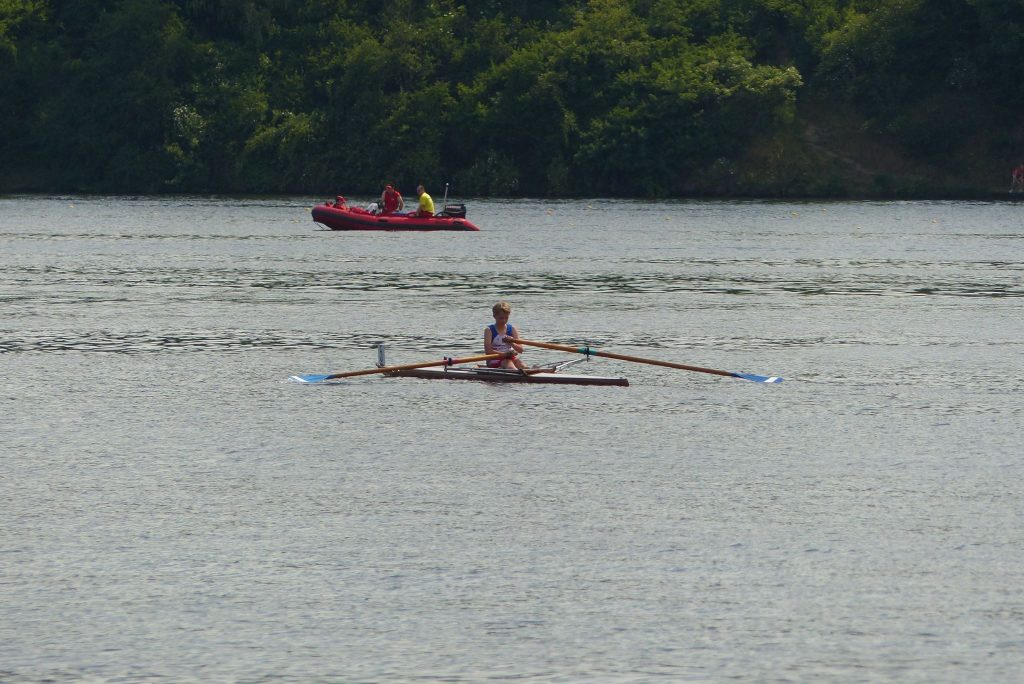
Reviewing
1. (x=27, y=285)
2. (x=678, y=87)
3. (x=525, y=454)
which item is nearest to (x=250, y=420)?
(x=525, y=454)

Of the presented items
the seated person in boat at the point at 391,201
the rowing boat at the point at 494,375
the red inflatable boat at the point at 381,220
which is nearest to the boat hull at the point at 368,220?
the red inflatable boat at the point at 381,220

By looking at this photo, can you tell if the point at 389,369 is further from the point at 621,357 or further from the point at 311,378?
the point at 621,357

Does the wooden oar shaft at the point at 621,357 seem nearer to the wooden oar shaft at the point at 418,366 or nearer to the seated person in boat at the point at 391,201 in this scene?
the wooden oar shaft at the point at 418,366

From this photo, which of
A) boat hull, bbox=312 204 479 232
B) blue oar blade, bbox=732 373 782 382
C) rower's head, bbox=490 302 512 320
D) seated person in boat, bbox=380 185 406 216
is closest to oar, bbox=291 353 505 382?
rower's head, bbox=490 302 512 320

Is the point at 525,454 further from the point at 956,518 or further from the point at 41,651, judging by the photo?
the point at 41,651

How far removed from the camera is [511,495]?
14.0 meters

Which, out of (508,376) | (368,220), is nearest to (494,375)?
(508,376)

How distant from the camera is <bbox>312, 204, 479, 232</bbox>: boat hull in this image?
57.5m

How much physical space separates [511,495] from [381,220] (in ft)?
147

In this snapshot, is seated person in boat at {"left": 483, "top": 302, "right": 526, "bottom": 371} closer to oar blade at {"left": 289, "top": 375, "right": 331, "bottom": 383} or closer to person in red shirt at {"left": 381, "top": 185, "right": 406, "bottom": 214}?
oar blade at {"left": 289, "top": 375, "right": 331, "bottom": 383}

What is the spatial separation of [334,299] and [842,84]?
64.5 metres

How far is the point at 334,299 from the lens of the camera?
32.5 meters

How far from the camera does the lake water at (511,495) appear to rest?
9.82 metres

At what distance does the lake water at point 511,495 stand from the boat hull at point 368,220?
82.6 ft
